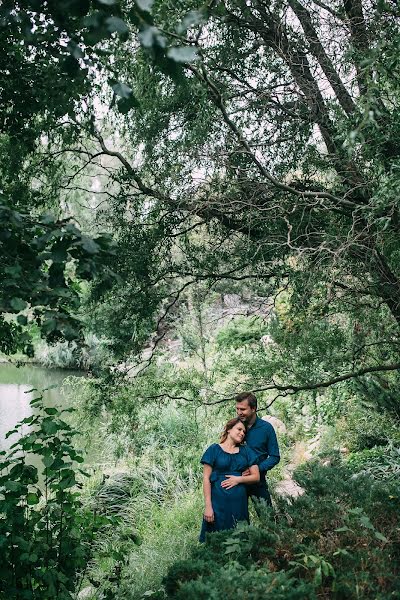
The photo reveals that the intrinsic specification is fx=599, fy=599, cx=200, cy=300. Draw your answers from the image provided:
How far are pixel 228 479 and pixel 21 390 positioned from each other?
1704cm

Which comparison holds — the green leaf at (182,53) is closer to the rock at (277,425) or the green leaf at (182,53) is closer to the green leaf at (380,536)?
the green leaf at (380,536)

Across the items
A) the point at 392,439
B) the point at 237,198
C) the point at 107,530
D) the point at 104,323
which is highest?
the point at 237,198

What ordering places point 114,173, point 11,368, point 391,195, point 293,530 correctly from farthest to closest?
point 11,368
point 114,173
point 391,195
point 293,530

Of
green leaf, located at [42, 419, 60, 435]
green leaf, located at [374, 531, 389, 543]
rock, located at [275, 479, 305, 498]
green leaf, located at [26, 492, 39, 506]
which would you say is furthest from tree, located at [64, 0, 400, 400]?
green leaf, located at [26, 492, 39, 506]

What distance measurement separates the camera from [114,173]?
5.73m

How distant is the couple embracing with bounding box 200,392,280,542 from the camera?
440 centimetres

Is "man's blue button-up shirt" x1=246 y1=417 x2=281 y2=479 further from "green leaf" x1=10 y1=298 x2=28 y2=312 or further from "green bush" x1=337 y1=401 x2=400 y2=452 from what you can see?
"green bush" x1=337 y1=401 x2=400 y2=452

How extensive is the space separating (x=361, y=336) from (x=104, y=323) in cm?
255

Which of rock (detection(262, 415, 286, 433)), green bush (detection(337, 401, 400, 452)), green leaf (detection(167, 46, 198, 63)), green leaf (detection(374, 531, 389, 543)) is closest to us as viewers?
green leaf (detection(167, 46, 198, 63))

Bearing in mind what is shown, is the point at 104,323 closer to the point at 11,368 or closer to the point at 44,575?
the point at 44,575

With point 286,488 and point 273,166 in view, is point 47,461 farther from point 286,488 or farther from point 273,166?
point 286,488

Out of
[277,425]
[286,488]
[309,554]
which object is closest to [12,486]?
[309,554]

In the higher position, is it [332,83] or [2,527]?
[332,83]

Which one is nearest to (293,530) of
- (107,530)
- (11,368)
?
(107,530)
